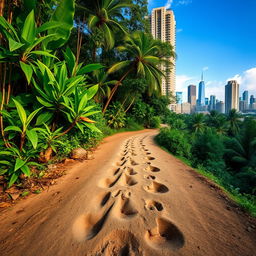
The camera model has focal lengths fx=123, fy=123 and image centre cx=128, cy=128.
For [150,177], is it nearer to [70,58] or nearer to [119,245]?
[119,245]

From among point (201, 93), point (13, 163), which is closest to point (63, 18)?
point (13, 163)

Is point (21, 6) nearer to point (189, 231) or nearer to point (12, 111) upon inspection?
point (12, 111)

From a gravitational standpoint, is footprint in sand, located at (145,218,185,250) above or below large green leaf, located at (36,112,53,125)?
below

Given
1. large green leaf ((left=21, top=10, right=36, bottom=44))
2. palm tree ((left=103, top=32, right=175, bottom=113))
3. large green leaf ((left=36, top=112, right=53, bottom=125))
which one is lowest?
large green leaf ((left=36, top=112, right=53, bottom=125))

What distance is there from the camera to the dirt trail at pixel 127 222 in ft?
2.87

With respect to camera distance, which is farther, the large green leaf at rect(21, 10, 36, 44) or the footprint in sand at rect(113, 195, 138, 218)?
the large green leaf at rect(21, 10, 36, 44)

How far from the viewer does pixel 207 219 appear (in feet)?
3.80

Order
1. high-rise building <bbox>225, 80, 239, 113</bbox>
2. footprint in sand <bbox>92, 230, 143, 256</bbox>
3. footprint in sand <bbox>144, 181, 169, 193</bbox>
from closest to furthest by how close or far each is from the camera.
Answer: footprint in sand <bbox>92, 230, 143, 256</bbox> < footprint in sand <bbox>144, 181, 169, 193</bbox> < high-rise building <bbox>225, 80, 239, 113</bbox>

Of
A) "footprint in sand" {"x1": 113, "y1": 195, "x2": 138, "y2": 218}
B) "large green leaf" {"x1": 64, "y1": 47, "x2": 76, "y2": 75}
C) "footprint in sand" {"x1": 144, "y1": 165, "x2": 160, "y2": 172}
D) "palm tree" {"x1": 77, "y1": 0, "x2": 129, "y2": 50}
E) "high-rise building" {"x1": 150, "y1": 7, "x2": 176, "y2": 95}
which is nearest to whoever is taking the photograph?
"footprint in sand" {"x1": 113, "y1": 195, "x2": 138, "y2": 218}

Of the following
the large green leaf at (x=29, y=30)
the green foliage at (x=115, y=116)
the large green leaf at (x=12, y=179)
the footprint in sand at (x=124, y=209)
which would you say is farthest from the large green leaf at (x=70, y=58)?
the green foliage at (x=115, y=116)

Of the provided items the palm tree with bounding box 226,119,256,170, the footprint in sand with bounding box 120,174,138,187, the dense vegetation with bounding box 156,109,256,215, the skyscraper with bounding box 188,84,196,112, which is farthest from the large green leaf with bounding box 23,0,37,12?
the skyscraper with bounding box 188,84,196,112

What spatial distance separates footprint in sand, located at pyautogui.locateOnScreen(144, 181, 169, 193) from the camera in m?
1.62

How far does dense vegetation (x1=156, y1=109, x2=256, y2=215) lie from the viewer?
3922 millimetres

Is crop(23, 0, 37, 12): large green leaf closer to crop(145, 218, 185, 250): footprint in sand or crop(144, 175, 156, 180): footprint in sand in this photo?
crop(144, 175, 156, 180): footprint in sand
